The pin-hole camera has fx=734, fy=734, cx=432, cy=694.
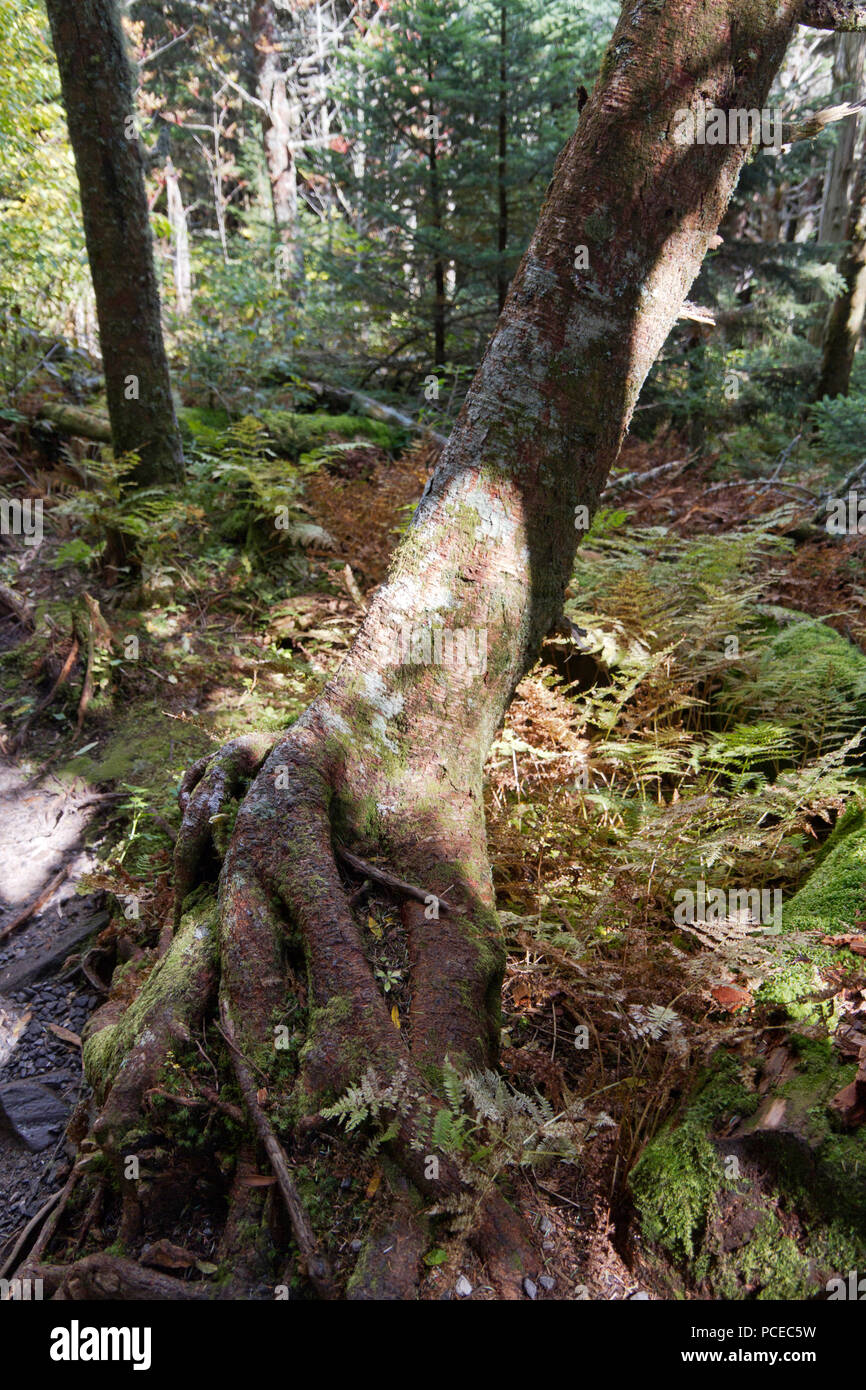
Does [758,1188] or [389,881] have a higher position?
[389,881]

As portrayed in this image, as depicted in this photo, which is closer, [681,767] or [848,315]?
[681,767]

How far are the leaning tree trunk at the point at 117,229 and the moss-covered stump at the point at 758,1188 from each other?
669cm

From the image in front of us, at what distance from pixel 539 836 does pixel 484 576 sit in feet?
4.08

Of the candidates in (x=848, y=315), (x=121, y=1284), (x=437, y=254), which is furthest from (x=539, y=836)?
(x=848, y=315)

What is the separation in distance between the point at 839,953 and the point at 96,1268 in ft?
7.95

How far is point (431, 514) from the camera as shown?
325cm

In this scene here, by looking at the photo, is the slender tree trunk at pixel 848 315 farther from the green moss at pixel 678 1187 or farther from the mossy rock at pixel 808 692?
the green moss at pixel 678 1187

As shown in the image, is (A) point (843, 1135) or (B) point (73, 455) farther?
(B) point (73, 455)

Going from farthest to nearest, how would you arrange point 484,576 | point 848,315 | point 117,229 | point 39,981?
1. point 848,315
2. point 117,229
3. point 39,981
4. point 484,576

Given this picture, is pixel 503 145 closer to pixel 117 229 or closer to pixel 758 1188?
pixel 117 229

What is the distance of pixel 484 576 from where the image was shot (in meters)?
3.20

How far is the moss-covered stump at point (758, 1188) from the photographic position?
187cm
